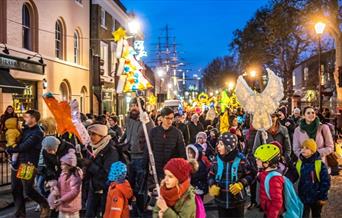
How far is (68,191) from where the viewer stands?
6.24 meters

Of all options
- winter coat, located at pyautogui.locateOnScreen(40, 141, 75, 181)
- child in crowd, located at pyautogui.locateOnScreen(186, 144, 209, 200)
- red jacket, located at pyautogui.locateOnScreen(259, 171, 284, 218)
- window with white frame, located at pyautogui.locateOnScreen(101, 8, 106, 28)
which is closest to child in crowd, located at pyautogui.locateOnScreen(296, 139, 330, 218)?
red jacket, located at pyautogui.locateOnScreen(259, 171, 284, 218)

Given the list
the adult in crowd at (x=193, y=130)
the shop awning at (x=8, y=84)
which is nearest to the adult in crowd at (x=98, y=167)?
the adult in crowd at (x=193, y=130)

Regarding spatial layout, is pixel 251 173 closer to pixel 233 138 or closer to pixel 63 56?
pixel 233 138

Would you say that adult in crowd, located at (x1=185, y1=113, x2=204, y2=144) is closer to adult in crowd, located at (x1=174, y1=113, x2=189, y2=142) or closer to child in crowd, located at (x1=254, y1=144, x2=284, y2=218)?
adult in crowd, located at (x1=174, y1=113, x2=189, y2=142)

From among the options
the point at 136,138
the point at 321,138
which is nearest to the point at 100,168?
the point at 136,138

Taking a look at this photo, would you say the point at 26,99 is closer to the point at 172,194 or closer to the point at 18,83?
the point at 18,83

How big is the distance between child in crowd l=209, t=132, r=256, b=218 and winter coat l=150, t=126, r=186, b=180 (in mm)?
1610

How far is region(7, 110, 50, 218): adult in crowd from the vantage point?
7539 millimetres

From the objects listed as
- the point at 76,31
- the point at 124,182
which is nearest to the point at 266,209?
the point at 124,182

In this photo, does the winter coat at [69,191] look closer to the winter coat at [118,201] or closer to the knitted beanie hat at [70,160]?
the knitted beanie hat at [70,160]

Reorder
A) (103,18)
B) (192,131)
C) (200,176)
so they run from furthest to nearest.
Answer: (103,18) < (192,131) < (200,176)

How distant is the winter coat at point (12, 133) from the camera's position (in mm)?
7996

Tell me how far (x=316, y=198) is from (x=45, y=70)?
54.6ft

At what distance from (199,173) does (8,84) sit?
10.3m
